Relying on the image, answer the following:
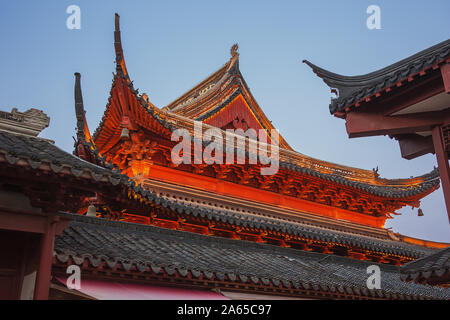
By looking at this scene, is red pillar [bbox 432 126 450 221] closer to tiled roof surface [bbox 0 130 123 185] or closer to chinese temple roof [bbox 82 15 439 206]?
tiled roof surface [bbox 0 130 123 185]

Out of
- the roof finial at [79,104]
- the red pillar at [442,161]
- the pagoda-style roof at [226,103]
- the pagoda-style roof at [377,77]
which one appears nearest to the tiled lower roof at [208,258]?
the roof finial at [79,104]

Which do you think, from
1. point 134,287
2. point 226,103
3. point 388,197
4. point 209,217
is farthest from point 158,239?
point 388,197

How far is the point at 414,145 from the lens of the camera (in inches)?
344

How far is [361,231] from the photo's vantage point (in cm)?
1667

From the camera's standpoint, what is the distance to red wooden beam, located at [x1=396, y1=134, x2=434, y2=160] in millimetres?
8594

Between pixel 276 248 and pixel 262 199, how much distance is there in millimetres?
2845

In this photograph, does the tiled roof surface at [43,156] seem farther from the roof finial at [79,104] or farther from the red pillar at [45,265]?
the roof finial at [79,104]

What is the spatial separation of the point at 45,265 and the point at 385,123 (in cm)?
585

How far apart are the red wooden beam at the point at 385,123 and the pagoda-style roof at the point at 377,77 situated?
30 cm

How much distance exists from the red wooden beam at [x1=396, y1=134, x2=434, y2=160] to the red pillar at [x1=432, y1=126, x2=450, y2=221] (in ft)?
2.66

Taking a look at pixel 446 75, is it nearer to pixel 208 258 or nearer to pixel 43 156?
pixel 208 258
